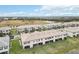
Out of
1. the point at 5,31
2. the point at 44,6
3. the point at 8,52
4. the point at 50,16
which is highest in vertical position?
the point at 44,6

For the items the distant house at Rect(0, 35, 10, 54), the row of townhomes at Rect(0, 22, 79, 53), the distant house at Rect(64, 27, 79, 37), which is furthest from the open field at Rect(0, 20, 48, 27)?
the distant house at Rect(64, 27, 79, 37)

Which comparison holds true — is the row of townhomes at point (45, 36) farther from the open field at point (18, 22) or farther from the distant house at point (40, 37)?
the open field at point (18, 22)

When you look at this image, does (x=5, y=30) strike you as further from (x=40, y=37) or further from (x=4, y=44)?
(x=40, y=37)

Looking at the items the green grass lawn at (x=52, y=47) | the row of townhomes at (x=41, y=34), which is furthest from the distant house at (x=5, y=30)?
the green grass lawn at (x=52, y=47)

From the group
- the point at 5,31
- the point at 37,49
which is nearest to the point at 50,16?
the point at 37,49

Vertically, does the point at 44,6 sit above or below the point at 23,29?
above
